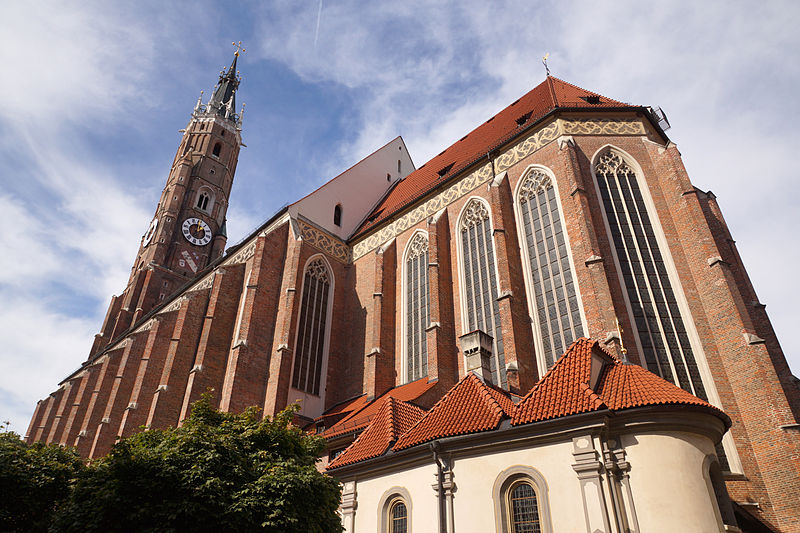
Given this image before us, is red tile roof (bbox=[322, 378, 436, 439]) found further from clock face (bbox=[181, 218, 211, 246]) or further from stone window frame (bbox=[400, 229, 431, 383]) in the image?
clock face (bbox=[181, 218, 211, 246])

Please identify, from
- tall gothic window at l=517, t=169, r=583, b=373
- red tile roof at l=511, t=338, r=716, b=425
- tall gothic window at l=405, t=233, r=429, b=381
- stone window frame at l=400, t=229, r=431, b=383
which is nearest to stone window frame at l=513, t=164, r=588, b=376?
tall gothic window at l=517, t=169, r=583, b=373

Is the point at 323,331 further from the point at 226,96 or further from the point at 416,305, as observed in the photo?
the point at 226,96

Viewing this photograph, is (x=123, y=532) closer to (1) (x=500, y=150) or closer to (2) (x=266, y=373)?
(2) (x=266, y=373)

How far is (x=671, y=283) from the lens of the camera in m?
15.2

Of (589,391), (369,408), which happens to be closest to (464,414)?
(589,391)

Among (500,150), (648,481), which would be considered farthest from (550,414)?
(500,150)

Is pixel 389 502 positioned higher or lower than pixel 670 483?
higher

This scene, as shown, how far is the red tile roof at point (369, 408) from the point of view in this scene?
15953 millimetres

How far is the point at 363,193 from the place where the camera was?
28656 mm

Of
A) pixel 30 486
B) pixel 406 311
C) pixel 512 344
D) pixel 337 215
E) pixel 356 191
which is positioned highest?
pixel 356 191

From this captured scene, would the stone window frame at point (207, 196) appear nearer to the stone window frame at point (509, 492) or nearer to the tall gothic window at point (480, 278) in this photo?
the tall gothic window at point (480, 278)

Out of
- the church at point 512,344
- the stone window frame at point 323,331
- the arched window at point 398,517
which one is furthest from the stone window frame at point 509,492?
the stone window frame at point 323,331

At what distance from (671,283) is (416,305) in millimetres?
9688

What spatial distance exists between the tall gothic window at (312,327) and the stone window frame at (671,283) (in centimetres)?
1299
